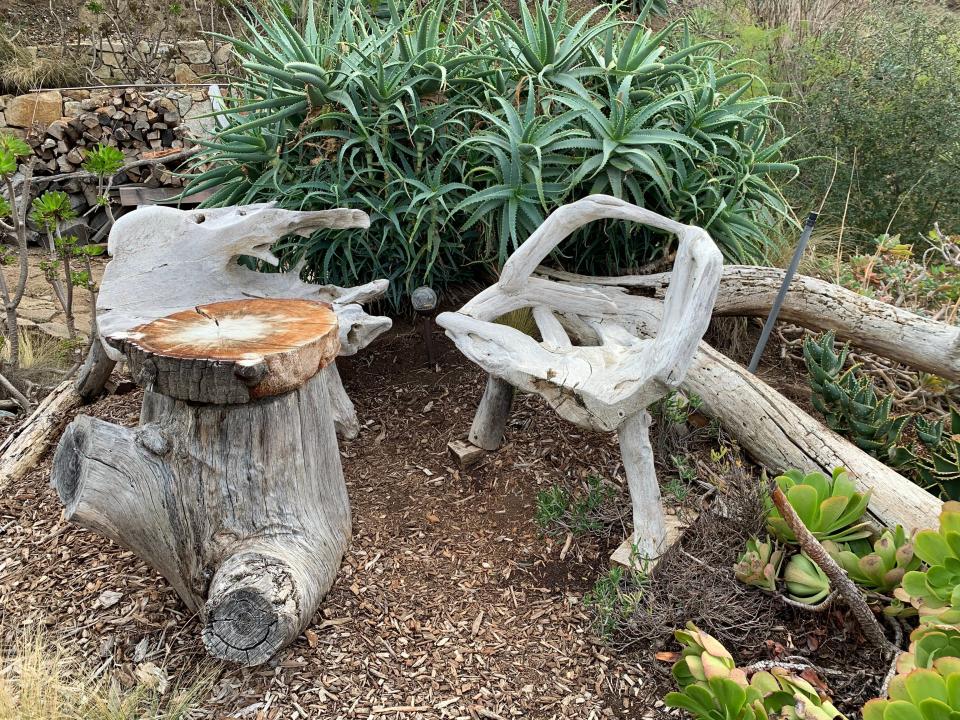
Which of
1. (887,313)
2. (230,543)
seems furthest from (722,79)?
(230,543)

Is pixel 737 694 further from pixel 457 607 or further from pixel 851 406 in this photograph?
pixel 851 406

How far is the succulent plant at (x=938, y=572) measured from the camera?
1828mm

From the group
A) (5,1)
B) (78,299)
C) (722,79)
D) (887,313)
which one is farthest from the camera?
(5,1)

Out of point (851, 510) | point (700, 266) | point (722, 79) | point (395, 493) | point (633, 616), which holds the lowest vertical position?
point (395, 493)

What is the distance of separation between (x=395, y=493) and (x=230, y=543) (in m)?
0.89

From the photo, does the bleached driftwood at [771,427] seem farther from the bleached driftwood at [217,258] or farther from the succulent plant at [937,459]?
the bleached driftwood at [217,258]

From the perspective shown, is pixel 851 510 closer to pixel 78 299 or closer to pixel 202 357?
pixel 202 357

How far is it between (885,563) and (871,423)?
2.53ft

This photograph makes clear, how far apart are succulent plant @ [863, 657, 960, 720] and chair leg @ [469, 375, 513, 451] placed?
1.74 m

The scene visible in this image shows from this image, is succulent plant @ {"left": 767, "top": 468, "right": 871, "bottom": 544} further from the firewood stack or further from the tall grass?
the firewood stack

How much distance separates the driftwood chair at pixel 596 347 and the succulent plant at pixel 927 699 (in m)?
0.89

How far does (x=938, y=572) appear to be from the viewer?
1.85 meters

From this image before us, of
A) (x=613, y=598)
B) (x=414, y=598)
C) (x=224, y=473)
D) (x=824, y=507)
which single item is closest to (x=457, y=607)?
(x=414, y=598)

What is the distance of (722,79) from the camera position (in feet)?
11.5
